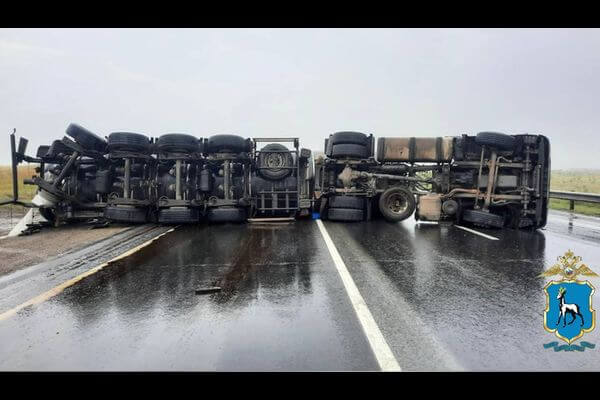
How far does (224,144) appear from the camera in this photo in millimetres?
11125

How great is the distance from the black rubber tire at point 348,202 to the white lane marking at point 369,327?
554cm

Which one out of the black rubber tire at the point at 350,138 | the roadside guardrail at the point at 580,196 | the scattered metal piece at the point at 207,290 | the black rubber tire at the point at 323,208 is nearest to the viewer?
the scattered metal piece at the point at 207,290

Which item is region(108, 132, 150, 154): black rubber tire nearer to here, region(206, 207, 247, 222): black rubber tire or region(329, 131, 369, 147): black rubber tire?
region(206, 207, 247, 222): black rubber tire

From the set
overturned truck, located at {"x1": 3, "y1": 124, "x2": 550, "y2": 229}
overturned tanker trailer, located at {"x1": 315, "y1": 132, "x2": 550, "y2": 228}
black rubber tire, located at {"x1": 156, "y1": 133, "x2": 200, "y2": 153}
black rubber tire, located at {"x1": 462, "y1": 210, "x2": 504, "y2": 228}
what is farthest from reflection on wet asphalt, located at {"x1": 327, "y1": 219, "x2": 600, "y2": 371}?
black rubber tire, located at {"x1": 156, "y1": 133, "x2": 200, "y2": 153}

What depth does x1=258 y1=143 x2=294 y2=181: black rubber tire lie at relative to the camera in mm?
11664

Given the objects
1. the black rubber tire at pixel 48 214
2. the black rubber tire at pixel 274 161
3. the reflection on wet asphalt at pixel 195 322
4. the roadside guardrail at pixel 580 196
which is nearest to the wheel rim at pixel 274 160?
the black rubber tire at pixel 274 161

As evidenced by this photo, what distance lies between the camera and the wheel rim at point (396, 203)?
11.7m

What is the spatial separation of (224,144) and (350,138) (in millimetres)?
3919

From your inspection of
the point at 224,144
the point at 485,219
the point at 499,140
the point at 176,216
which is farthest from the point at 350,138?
the point at 176,216

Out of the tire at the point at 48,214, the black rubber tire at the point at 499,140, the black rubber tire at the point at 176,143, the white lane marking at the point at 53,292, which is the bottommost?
the white lane marking at the point at 53,292

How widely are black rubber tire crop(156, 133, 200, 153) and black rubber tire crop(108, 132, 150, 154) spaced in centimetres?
49

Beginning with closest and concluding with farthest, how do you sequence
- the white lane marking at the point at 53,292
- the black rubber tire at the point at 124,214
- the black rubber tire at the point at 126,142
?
the white lane marking at the point at 53,292, the black rubber tire at the point at 124,214, the black rubber tire at the point at 126,142

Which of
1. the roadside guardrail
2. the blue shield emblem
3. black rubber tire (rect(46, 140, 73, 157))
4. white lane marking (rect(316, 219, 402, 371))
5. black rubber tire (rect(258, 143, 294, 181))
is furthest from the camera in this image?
the roadside guardrail

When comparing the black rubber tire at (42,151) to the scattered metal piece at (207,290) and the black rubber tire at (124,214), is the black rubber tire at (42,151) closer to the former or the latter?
the black rubber tire at (124,214)
